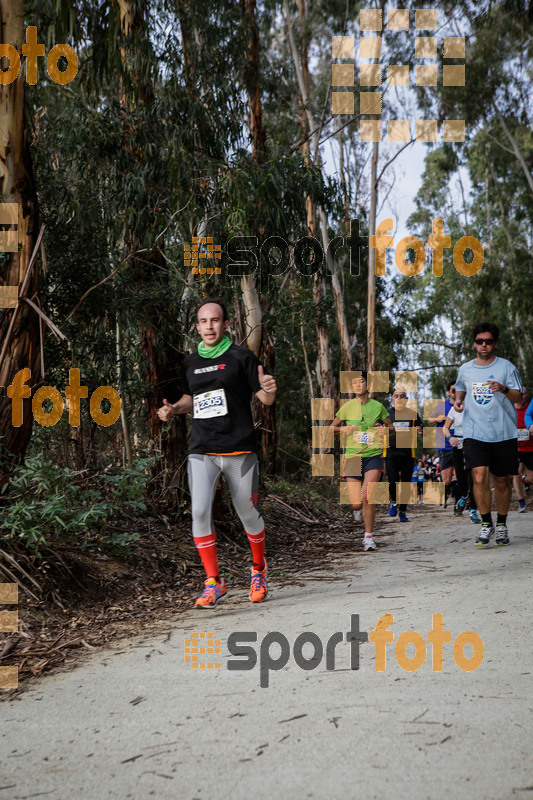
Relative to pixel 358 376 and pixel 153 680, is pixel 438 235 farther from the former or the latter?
pixel 153 680

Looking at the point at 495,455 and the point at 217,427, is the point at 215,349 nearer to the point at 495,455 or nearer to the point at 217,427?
the point at 217,427

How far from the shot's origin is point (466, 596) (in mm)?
5316

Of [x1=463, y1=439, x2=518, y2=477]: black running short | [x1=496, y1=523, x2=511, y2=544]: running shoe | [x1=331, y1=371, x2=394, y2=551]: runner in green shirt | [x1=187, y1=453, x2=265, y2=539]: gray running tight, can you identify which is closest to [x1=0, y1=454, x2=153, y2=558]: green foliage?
[x1=187, y1=453, x2=265, y2=539]: gray running tight

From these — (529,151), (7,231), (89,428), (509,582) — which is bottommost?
(509,582)

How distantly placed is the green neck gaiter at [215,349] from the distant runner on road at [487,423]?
3.10m

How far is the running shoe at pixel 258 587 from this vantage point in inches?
222

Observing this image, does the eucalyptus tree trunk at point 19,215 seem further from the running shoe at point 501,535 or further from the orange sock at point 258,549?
the running shoe at point 501,535

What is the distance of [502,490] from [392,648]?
4.28 metres

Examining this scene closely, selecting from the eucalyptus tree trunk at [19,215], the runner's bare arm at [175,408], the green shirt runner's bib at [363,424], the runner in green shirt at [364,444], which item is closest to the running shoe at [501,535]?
the runner in green shirt at [364,444]

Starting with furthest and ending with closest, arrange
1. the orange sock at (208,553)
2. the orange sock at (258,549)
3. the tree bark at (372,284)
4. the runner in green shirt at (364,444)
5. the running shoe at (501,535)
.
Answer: the tree bark at (372,284)
the runner in green shirt at (364,444)
the running shoe at (501,535)
the orange sock at (258,549)
the orange sock at (208,553)

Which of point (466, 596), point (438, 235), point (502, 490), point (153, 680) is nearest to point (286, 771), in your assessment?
point (153, 680)

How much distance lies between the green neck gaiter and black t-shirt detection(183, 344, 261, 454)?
3cm

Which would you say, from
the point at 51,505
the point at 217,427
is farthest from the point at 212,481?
the point at 51,505

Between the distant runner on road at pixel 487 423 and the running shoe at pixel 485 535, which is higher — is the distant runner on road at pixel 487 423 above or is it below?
above
